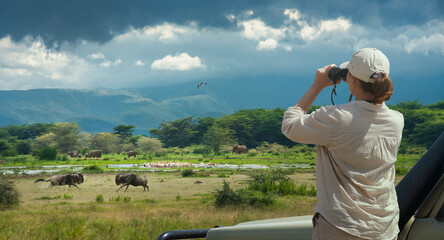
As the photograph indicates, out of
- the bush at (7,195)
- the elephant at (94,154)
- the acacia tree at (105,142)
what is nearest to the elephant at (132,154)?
the acacia tree at (105,142)

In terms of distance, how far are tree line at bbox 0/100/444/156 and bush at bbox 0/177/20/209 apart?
15.0 feet

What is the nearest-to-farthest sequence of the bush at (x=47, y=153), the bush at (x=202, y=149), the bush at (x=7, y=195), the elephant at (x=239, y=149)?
the bush at (x=7, y=195) → the bush at (x=47, y=153) → the elephant at (x=239, y=149) → the bush at (x=202, y=149)

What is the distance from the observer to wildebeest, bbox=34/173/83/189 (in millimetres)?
10969

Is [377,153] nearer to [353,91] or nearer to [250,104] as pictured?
[353,91]

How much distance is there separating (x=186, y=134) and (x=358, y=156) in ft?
49.7

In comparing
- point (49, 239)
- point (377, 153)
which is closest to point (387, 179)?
point (377, 153)

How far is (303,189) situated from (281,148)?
493 centimetres

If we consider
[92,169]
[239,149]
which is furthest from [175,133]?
[92,169]

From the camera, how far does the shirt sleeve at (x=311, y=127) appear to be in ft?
2.93

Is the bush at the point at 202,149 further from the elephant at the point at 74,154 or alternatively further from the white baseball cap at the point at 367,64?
the white baseball cap at the point at 367,64

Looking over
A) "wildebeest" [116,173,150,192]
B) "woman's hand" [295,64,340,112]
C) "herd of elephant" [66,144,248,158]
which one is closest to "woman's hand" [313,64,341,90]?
"woman's hand" [295,64,340,112]

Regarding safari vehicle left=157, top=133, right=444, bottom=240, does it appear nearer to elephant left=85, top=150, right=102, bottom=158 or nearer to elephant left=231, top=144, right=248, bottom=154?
elephant left=85, top=150, right=102, bottom=158

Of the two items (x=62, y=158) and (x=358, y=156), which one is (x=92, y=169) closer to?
(x=62, y=158)

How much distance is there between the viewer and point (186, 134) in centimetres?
1597
